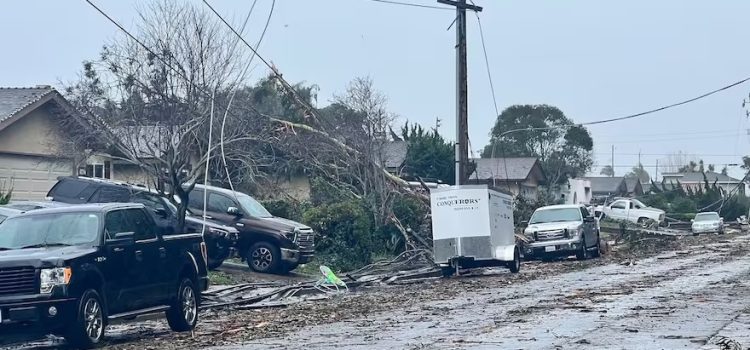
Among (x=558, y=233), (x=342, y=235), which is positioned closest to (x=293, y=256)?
(x=342, y=235)

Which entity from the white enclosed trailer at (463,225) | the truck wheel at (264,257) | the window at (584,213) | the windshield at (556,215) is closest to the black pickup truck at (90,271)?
the truck wheel at (264,257)

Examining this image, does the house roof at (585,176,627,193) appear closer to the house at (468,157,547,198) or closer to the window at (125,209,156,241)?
the house at (468,157,547,198)

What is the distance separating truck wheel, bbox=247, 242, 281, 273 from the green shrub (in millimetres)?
2897

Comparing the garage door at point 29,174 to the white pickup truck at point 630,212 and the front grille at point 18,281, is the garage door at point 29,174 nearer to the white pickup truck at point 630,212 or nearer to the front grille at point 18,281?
the front grille at point 18,281

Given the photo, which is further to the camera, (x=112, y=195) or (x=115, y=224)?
(x=112, y=195)

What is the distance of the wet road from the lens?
1350 centimetres

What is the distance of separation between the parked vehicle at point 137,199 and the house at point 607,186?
3211 inches

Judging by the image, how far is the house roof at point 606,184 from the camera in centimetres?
10997

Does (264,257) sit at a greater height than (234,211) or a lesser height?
lesser

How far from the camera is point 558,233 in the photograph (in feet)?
117

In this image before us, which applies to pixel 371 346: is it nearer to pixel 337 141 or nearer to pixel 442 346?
pixel 442 346

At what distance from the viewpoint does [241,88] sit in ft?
112

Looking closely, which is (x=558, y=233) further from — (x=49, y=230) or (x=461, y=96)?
(x=49, y=230)

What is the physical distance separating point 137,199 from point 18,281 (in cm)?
1344
